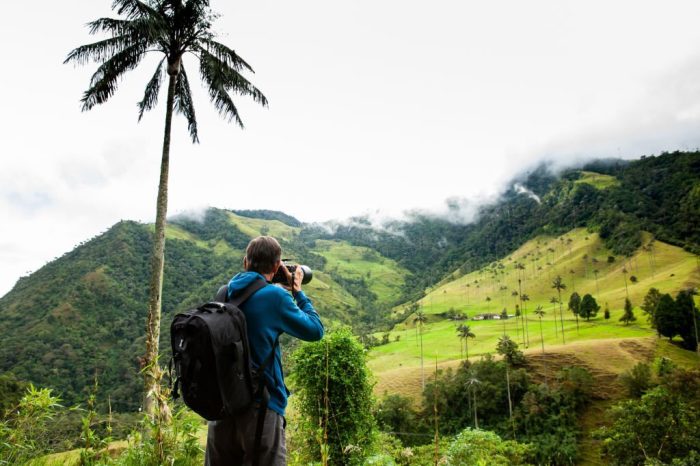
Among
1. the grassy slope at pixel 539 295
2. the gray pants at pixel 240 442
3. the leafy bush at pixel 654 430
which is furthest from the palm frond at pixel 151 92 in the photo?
the grassy slope at pixel 539 295

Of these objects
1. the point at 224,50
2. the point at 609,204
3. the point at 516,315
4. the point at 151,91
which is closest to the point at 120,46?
the point at 151,91

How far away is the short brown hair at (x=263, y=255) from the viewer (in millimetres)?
2973

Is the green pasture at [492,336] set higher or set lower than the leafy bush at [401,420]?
higher

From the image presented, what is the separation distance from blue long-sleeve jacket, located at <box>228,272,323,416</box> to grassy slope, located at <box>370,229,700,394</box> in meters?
49.5

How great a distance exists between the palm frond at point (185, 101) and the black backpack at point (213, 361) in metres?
11.7

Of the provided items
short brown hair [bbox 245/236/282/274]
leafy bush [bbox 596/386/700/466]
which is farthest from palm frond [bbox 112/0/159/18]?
leafy bush [bbox 596/386/700/466]

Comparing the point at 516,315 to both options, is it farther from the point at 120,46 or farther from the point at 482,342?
the point at 120,46

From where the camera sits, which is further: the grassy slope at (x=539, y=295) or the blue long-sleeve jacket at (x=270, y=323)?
the grassy slope at (x=539, y=295)

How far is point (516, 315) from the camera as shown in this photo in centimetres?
11475

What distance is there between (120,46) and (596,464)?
54.6m

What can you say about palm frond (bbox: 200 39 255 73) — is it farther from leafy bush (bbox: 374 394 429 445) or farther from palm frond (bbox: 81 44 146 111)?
leafy bush (bbox: 374 394 429 445)

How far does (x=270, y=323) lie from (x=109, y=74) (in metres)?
11.2

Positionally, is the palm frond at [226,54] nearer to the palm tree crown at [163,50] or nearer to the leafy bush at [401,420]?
the palm tree crown at [163,50]

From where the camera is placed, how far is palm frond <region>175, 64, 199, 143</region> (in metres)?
12.2
